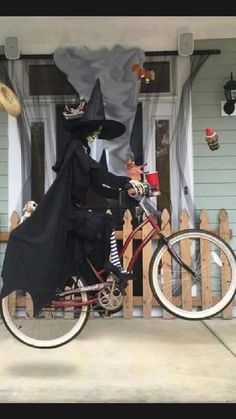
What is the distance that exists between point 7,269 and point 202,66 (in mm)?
3249

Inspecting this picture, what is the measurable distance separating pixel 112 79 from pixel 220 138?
1331mm

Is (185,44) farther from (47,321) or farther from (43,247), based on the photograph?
(47,321)

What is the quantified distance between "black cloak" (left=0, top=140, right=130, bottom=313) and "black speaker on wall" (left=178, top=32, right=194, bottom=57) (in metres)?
2.21

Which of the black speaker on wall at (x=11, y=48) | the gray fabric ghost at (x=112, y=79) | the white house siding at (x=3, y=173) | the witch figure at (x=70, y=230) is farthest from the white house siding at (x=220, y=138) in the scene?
the white house siding at (x=3, y=173)

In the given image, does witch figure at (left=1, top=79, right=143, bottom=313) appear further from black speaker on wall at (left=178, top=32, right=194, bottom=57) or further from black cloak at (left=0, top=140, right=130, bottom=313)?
black speaker on wall at (left=178, top=32, right=194, bottom=57)

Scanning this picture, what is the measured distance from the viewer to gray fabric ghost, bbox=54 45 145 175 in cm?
502

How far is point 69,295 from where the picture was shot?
350 centimetres

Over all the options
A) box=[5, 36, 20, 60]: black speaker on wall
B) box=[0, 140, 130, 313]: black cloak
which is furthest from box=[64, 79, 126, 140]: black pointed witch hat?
box=[5, 36, 20, 60]: black speaker on wall

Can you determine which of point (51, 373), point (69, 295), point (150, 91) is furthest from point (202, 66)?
point (51, 373)

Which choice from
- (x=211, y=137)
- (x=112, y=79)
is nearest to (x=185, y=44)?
(x=112, y=79)

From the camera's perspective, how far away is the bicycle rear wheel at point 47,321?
11.3 ft

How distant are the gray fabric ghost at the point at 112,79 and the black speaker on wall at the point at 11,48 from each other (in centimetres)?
42

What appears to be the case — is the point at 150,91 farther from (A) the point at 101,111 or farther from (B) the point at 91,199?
(A) the point at 101,111

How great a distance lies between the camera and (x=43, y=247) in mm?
3197
